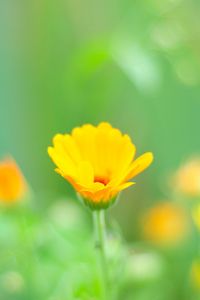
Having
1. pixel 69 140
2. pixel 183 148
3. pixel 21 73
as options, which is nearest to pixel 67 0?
pixel 21 73

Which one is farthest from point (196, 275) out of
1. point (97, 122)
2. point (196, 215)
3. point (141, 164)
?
point (97, 122)

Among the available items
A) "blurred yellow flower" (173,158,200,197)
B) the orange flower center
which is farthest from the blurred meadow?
the orange flower center

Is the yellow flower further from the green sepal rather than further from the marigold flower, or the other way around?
the marigold flower

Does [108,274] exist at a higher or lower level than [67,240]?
lower

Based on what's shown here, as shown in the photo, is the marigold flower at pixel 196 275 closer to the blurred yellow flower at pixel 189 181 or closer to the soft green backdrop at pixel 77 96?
the blurred yellow flower at pixel 189 181

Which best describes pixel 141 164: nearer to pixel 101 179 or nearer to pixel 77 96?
pixel 101 179

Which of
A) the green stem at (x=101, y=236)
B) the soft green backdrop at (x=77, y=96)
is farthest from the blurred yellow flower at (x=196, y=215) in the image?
the soft green backdrop at (x=77, y=96)

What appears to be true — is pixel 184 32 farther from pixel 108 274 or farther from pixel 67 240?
pixel 108 274

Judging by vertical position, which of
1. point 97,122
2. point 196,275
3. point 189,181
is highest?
point 97,122
